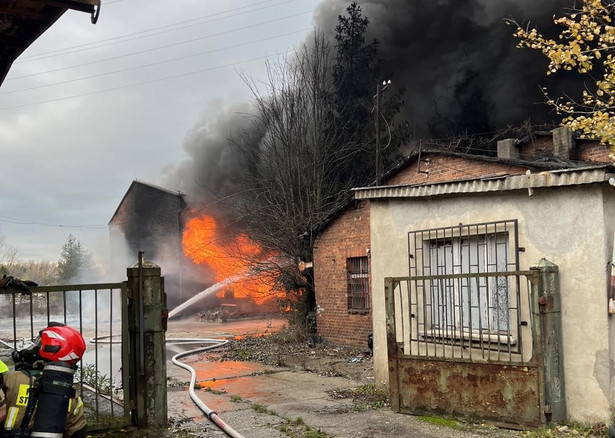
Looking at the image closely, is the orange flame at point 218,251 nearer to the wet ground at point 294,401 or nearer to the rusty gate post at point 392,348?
the wet ground at point 294,401

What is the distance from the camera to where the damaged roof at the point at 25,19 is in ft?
12.8

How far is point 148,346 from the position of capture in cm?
534

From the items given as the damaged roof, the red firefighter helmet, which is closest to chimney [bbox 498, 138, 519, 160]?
the damaged roof

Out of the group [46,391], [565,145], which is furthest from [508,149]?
[46,391]

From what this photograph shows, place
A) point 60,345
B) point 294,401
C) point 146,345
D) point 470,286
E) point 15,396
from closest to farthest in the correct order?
point 15,396 < point 60,345 < point 146,345 < point 470,286 < point 294,401

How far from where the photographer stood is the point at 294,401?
7656 mm

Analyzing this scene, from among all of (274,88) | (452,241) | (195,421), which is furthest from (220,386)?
(274,88)

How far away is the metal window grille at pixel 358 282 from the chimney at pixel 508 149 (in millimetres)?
5137

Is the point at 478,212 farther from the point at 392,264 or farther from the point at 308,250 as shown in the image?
the point at 308,250

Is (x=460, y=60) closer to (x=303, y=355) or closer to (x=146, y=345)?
(x=303, y=355)

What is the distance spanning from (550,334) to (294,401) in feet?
11.7

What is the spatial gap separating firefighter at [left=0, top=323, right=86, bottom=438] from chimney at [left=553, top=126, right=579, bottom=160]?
1355 centimetres

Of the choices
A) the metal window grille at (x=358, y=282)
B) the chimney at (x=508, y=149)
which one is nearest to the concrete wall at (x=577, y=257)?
the metal window grille at (x=358, y=282)

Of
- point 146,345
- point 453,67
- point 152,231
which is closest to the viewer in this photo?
point 146,345
